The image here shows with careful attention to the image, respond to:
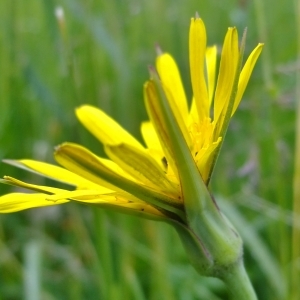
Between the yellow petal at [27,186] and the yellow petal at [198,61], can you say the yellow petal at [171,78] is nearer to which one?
the yellow petal at [198,61]

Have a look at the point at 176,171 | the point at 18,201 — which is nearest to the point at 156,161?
the point at 176,171

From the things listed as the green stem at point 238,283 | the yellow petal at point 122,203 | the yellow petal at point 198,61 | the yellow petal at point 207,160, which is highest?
the yellow petal at point 198,61

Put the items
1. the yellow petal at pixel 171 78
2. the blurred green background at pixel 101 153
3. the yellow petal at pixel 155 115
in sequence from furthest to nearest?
1. the blurred green background at pixel 101 153
2. the yellow petal at pixel 171 78
3. the yellow petal at pixel 155 115

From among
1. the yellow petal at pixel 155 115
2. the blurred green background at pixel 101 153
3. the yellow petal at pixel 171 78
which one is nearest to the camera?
the yellow petal at pixel 155 115

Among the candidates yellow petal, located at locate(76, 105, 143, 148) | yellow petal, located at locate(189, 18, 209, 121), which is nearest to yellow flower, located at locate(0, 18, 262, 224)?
yellow petal, located at locate(189, 18, 209, 121)

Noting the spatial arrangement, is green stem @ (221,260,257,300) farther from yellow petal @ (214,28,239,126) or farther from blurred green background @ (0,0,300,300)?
blurred green background @ (0,0,300,300)

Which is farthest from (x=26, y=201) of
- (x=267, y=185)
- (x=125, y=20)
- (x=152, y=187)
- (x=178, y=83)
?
(x=125, y=20)

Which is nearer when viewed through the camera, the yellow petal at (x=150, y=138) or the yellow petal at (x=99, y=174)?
the yellow petal at (x=99, y=174)

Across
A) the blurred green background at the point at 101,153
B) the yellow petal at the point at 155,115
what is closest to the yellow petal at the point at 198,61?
the yellow petal at the point at 155,115

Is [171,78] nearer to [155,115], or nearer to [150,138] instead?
[150,138]

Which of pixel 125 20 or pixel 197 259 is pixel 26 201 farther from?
pixel 125 20
